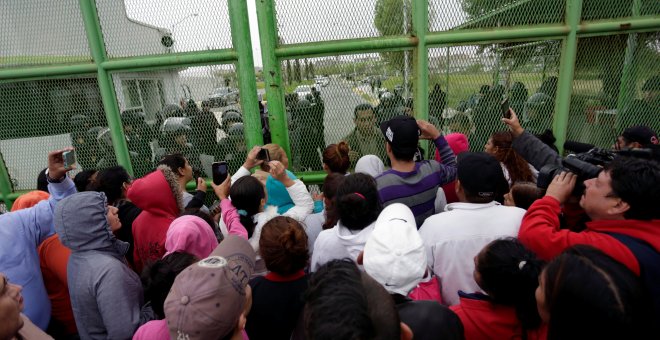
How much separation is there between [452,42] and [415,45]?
0.29 metres

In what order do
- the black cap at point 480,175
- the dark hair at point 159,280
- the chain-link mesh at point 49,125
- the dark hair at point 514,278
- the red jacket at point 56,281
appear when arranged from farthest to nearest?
the chain-link mesh at point 49,125 < the red jacket at point 56,281 < the black cap at point 480,175 < the dark hair at point 159,280 < the dark hair at point 514,278

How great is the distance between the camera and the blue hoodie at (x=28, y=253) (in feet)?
6.67

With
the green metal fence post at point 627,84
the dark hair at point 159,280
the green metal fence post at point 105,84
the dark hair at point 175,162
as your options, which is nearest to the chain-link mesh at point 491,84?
the green metal fence post at point 627,84

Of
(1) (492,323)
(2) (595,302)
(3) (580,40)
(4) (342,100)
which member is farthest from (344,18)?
(2) (595,302)

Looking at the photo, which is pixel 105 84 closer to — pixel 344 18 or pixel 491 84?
pixel 344 18

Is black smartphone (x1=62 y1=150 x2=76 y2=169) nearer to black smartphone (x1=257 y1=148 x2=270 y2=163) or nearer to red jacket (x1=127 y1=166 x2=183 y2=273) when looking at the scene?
red jacket (x1=127 y1=166 x2=183 y2=273)

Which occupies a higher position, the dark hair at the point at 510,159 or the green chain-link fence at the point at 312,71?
the green chain-link fence at the point at 312,71

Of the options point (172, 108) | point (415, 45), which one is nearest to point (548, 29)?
point (415, 45)

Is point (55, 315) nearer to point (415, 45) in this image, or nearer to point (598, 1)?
point (415, 45)

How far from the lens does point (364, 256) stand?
1.57 metres

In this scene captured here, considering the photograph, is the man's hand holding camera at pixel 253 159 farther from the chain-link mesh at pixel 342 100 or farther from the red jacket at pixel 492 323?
the red jacket at pixel 492 323

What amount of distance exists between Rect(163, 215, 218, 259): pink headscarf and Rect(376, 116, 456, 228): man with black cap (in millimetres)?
1175

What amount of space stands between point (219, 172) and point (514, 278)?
2240 mm

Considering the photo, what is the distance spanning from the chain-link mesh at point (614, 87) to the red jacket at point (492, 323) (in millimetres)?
2302
